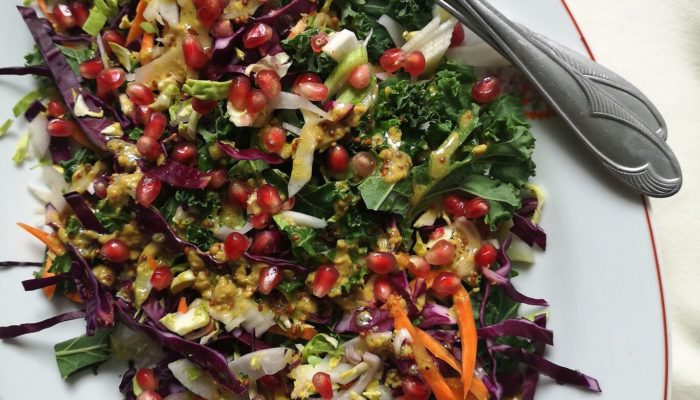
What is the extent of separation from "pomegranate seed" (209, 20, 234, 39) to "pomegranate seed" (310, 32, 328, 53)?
0.31 metres

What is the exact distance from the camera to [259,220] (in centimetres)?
206

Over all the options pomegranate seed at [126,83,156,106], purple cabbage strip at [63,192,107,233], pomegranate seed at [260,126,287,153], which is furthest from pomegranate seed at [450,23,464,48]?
purple cabbage strip at [63,192,107,233]

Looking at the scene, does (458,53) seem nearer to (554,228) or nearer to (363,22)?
(363,22)

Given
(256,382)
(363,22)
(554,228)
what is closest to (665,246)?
(554,228)

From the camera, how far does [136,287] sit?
2148mm

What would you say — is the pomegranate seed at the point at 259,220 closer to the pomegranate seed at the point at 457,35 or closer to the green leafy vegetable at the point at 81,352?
the green leafy vegetable at the point at 81,352

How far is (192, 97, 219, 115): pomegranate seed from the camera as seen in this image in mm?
2061

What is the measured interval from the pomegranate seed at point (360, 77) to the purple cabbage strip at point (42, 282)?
51.0 inches

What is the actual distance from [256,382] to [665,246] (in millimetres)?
1785

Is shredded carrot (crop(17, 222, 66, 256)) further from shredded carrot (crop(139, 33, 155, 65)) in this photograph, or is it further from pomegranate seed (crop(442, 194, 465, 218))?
pomegranate seed (crop(442, 194, 465, 218))

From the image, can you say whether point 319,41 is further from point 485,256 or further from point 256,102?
point 485,256

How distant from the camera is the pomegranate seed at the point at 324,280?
200cm

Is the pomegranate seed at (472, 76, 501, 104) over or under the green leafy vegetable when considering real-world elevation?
over

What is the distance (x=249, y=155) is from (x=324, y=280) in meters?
0.51
